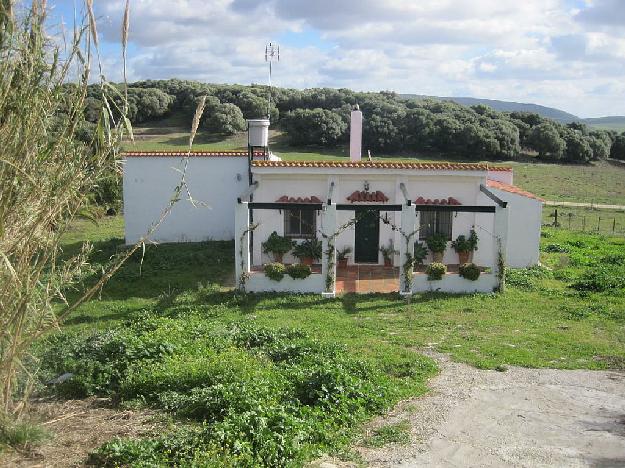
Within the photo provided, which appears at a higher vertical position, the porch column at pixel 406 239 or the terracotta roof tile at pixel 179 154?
the terracotta roof tile at pixel 179 154

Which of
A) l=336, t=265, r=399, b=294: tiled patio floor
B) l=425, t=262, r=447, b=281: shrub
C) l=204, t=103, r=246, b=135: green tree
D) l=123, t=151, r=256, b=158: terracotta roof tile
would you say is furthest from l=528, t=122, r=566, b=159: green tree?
l=425, t=262, r=447, b=281: shrub

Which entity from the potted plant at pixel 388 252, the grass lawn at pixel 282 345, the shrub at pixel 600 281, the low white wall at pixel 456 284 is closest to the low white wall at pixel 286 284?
the grass lawn at pixel 282 345

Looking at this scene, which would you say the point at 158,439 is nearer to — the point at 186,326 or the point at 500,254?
the point at 186,326

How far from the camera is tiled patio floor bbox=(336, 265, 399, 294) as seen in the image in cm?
1755

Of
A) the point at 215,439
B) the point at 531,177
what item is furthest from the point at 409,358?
the point at 531,177

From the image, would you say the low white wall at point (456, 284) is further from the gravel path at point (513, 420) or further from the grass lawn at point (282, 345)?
the gravel path at point (513, 420)

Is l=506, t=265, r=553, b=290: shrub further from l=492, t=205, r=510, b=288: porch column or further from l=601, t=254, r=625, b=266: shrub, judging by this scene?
l=601, t=254, r=625, b=266: shrub

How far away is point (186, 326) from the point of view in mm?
12484

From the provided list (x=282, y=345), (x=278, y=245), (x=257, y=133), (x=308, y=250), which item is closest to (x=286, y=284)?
(x=308, y=250)

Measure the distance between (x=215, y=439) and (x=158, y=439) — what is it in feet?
2.08

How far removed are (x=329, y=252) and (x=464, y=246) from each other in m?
4.56

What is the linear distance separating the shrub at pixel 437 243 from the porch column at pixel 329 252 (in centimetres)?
358

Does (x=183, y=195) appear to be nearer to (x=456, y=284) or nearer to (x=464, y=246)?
(x=464, y=246)

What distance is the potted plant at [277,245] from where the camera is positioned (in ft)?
62.3
